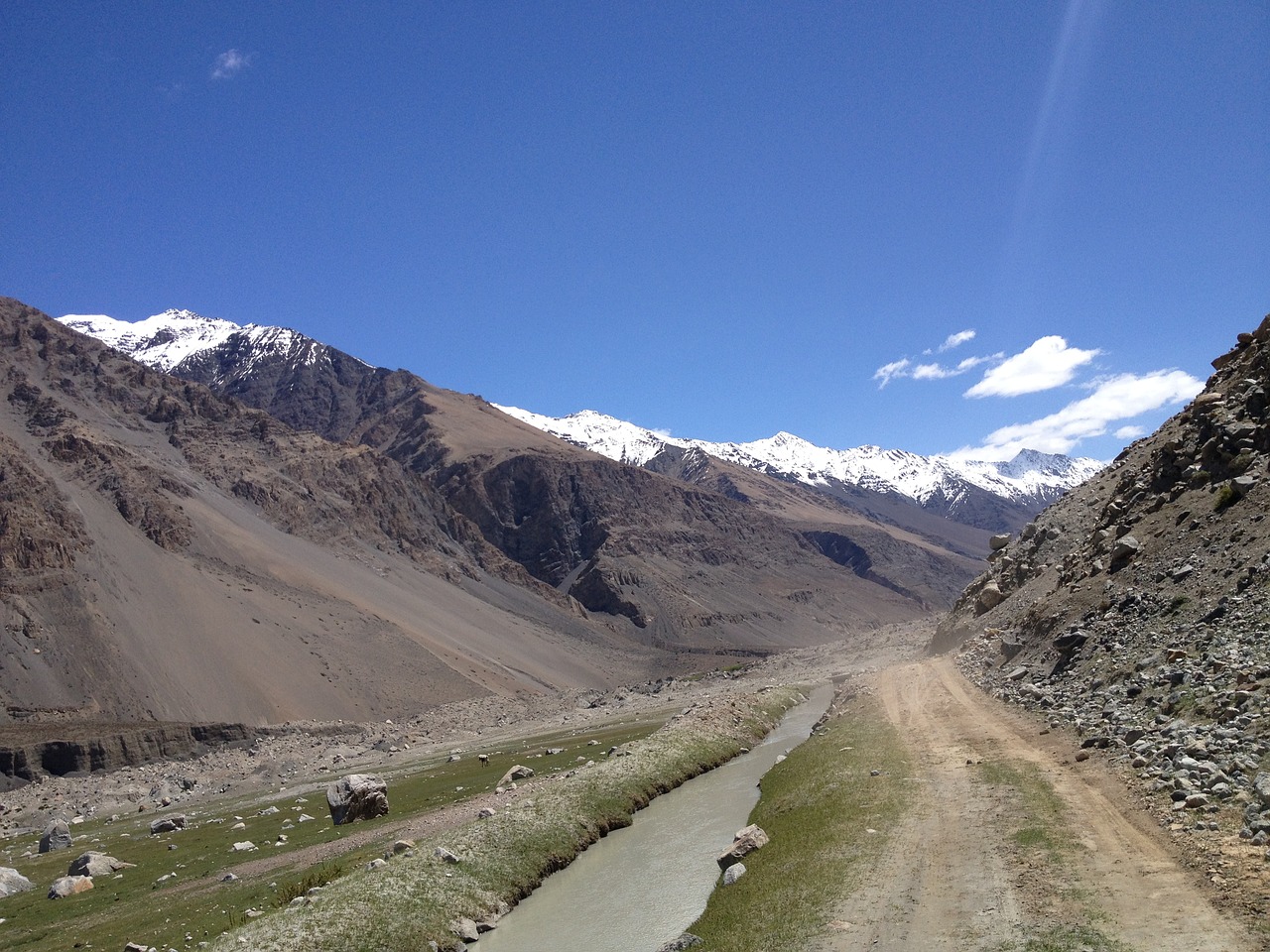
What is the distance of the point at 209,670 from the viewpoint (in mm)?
102438

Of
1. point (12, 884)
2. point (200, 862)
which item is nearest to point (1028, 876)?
point (200, 862)

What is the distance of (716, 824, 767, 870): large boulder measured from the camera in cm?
2455

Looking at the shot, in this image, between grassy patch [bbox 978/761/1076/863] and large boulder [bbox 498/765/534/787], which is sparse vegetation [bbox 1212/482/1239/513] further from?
large boulder [bbox 498/765/534/787]

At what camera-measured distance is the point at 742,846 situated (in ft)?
81.4

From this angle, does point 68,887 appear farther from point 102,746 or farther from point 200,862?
point 102,746

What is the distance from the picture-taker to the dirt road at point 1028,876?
13.6m

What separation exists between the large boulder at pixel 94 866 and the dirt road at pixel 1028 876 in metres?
33.0

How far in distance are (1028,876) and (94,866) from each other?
3682 centimetres

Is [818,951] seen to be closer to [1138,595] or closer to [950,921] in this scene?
[950,921]

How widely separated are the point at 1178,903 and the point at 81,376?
23430 cm

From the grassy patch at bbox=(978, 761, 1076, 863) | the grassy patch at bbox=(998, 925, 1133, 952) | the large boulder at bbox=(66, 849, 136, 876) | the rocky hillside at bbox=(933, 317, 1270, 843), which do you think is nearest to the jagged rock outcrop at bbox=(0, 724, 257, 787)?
the large boulder at bbox=(66, 849, 136, 876)

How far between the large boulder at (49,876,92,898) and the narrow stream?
19033 millimetres

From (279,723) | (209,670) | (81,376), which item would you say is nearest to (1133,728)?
(279,723)

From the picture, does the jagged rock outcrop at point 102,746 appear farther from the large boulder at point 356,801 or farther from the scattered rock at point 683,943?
the scattered rock at point 683,943
